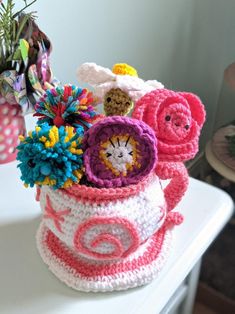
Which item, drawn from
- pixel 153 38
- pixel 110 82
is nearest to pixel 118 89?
pixel 110 82

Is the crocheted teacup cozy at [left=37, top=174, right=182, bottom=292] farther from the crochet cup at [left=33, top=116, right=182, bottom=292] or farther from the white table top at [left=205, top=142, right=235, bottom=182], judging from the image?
the white table top at [left=205, top=142, right=235, bottom=182]

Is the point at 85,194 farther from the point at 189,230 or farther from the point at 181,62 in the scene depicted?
the point at 181,62

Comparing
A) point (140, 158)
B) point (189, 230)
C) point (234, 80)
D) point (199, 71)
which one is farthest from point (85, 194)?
point (199, 71)

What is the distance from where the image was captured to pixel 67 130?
409 mm

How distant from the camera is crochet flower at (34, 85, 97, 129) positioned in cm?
44

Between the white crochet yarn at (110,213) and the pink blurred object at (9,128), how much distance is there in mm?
211

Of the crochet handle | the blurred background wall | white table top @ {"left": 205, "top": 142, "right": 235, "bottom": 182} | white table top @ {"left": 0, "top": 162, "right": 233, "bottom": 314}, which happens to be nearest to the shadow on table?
white table top @ {"left": 0, "top": 162, "right": 233, "bottom": 314}

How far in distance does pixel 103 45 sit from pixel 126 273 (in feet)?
2.03

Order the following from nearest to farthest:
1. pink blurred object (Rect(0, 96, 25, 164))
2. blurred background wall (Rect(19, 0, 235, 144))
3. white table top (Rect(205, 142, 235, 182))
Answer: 1. pink blurred object (Rect(0, 96, 25, 164))
2. blurred background wall (Rect(19, 0, 235, 144))
3. white table top (Rect(205, 142, 235, 182))

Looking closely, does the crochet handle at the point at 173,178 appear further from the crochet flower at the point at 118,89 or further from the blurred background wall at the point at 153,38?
the blurred background wall at the point at 153,38

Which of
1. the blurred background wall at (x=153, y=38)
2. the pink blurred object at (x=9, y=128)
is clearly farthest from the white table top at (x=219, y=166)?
the pink blurred object at (x=9, y=128)

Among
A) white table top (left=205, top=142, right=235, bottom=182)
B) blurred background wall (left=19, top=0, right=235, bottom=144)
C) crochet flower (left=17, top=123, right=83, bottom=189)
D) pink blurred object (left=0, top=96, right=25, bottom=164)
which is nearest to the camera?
crochet flower (left=17, top=123, right=83, bottom=189)

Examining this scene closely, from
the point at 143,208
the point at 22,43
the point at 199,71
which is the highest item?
the point at 22,43

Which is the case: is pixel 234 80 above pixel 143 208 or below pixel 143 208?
below
